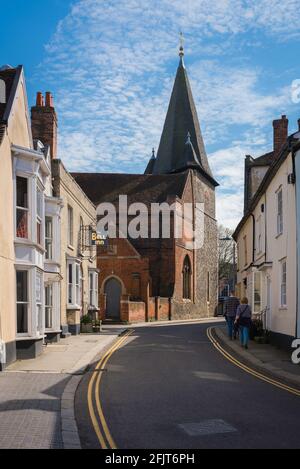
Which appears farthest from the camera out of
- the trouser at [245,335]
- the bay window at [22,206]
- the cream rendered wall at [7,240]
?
the trouser at [245,335]

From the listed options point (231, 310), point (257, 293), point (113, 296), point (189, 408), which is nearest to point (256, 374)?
point (189, 408)

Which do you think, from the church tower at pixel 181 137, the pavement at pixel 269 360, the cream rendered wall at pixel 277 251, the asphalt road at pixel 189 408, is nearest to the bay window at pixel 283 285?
the cream rendered wall at pixel 277 251

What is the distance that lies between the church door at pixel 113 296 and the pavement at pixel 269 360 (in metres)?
23.0

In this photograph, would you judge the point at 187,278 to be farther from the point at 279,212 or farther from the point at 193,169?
the point at 279,212

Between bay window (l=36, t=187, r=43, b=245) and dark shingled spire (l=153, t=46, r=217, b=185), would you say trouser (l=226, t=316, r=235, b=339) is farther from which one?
dark shingled spire (l=153, t=46, r=217, b=185)

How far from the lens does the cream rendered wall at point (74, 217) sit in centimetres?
2364

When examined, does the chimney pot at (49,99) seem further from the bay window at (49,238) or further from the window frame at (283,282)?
the window frame at (283,282)

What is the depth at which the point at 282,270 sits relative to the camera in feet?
63.3

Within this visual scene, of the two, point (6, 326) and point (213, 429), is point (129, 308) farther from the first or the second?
point (213, 429)

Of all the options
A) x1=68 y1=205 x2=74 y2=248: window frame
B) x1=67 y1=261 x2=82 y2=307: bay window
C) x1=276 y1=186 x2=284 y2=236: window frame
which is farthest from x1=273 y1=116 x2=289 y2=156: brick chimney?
x1=67 y1=261 x2=82 y2=307: bay window

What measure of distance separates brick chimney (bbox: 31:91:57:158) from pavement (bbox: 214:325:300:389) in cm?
1098

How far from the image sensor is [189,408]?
9414mm

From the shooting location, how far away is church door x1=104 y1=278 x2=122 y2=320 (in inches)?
1746

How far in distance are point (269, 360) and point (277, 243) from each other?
5323 millimetres
